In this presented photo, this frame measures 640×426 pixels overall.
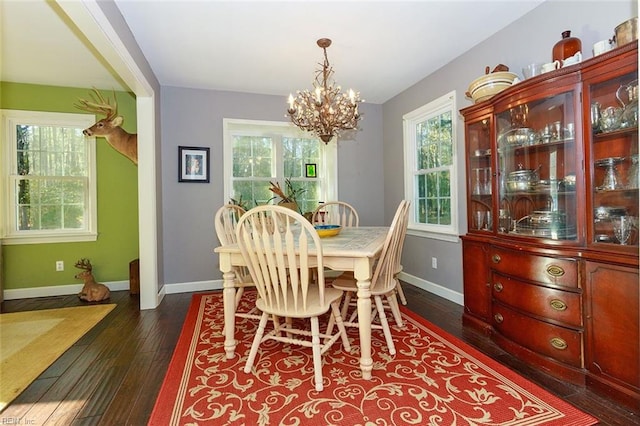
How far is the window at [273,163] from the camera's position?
396cm

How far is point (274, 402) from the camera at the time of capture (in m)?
1.57

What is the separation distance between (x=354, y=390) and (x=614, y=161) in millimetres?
1890

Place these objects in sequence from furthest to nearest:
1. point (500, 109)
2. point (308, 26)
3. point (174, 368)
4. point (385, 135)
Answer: point (385, 135), point (308, 26), point (500, 109), point (174, 368)

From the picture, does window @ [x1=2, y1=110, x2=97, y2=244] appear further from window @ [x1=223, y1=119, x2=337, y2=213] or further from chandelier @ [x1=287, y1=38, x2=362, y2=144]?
chandelier @ [x1=287, y1=38, x2=362, y2=144]

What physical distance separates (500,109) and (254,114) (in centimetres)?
280

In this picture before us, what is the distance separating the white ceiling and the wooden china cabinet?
841 millimetres

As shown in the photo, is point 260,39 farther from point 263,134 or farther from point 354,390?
point 354,390

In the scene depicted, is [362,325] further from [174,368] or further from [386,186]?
[386,186]

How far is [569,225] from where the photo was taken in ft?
5.94

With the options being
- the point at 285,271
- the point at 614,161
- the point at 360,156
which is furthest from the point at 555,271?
the point at 360,156

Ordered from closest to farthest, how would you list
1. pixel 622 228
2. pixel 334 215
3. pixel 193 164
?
pixel 622 228 < pixel 193 164 < pixel 334 215

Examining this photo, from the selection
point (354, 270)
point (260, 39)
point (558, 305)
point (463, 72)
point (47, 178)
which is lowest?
point (558, 305)

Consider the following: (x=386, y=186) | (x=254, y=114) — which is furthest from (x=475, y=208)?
(x=254, y=114)

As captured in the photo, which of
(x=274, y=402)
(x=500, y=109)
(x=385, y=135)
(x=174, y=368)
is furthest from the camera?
(x=385, y=135)
